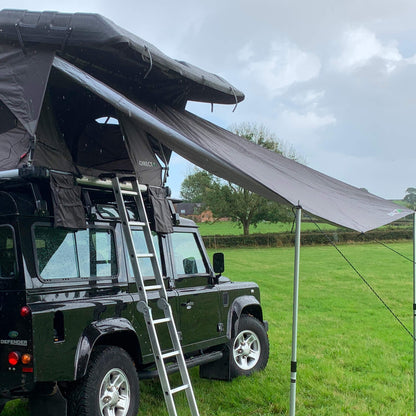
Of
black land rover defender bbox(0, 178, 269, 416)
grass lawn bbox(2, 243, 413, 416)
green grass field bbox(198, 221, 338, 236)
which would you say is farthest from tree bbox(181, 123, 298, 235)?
black land rover defender bbox(0, 178, 269, 416)

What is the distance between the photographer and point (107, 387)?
418 centimetres

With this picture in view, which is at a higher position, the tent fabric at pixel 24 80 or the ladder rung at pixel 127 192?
the tent fabric at pixel 24 80

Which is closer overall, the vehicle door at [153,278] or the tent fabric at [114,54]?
the tent fabric at [114,54]

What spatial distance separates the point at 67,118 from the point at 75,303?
198 cm

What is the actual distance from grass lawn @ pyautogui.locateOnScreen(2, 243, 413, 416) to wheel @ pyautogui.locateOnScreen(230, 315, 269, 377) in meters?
0.13

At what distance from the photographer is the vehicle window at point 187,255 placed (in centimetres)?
561

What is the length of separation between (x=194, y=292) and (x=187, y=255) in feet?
1.63

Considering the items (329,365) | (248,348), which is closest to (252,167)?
(248,348)

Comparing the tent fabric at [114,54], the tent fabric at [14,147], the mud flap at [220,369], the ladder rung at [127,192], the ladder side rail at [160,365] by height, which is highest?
the tent fabric at [114,54]

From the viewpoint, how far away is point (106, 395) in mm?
4152

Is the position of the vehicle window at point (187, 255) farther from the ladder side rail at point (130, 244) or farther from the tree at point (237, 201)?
the tree at point (237, 201)

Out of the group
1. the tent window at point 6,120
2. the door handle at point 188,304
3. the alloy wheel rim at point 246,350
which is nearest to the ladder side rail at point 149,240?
the door handle at point 188,304

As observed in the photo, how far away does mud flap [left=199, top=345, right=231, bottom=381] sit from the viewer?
19.5 feet

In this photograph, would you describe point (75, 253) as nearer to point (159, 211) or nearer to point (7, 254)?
point (7, 254)
